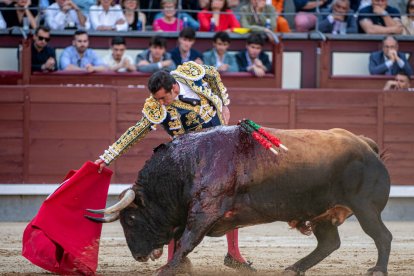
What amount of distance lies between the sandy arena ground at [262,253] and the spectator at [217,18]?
2005mm

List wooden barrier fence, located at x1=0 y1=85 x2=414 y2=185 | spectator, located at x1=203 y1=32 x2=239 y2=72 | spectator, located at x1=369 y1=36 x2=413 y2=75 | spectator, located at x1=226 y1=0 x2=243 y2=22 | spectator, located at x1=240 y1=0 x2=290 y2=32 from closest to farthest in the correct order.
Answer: spectator, located at x1=203 y1=32 x2=239 y2=72, wooden barrier fence, located at x1=0 y1=85 x2=414 y2=185, spectator, located at x1=240 y1=0 x2=290 y2=32, spectator, located at x1=369 y1=36 x2=413 y2=75, spectator, located at x1=226 y1=0 x2=243 y2=22

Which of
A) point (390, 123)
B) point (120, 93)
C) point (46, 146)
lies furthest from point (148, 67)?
point (390, 123)

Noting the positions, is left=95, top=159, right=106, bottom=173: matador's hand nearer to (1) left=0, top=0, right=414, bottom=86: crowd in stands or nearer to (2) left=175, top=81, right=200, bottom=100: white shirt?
(2) left=175, top=81, right=200, bottom=100: white shirt

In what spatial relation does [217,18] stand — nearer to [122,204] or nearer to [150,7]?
[150,7]

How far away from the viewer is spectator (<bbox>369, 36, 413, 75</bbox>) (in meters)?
10.3

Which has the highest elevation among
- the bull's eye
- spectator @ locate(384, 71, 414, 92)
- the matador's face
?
the matador's face

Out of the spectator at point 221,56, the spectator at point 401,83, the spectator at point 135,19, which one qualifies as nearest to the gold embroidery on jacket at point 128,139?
the spectator at point 221,56

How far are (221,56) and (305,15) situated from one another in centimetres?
112

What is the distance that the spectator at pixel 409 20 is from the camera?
10656mm

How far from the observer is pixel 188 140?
6.00 metres

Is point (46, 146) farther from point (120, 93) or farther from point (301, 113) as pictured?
point (301, 113)

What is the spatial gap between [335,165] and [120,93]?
422 cm

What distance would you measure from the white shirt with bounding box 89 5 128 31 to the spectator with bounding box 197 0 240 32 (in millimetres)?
728

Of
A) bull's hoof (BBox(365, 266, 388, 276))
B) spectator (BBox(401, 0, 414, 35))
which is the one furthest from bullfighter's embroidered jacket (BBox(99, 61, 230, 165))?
spectator (BBox(401, 0, 414, 35))
